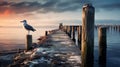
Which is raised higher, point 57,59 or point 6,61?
point 57,59

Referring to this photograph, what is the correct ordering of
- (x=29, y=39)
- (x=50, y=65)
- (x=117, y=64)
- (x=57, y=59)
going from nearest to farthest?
(x=50, y=65) < (x=57, y=59) < (x=29, y=39) < (x=117, y=64)

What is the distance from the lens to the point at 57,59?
7707 mm

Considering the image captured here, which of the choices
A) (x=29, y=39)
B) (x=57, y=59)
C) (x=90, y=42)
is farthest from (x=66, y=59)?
(x=29, y=39)

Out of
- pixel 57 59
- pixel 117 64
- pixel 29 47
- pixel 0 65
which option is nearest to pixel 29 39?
pixel 29 47

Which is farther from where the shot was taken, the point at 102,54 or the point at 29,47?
the point at 102,54

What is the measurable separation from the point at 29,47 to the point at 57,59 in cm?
423

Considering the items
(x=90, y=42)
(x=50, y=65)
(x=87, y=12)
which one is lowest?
(x=50, y=65)

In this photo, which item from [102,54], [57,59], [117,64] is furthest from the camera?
[117,64]

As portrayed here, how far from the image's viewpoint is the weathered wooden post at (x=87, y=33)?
6.27 m

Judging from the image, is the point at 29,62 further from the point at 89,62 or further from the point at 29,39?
the point at 29,39

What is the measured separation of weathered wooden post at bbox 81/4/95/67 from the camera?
6273mm

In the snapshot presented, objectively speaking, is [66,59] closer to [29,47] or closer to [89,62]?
[89,62]

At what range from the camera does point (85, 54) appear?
21.5 ft

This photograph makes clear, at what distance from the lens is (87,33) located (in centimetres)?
634
